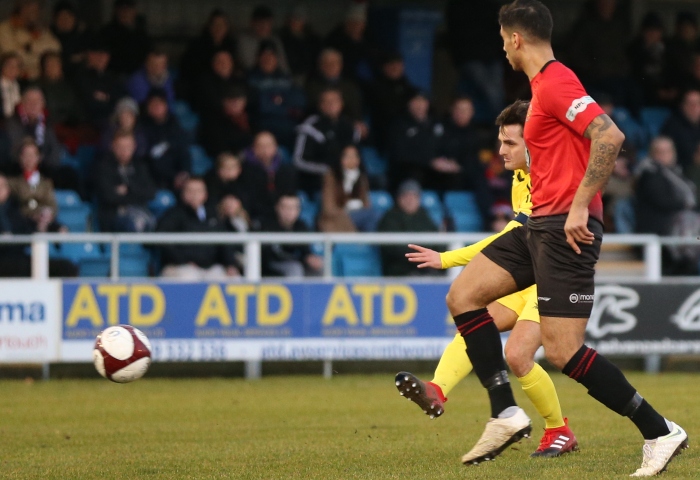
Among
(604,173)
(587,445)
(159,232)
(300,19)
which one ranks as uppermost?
(300,19)

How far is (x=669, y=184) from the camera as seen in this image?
1441 centimetres

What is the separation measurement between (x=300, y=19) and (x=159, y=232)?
15.5 ft

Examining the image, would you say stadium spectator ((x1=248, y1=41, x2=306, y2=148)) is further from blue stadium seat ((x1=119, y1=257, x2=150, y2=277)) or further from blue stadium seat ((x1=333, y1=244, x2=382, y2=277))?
blue stadium seat ((x1=119, y1=257, x2=150, y2=277))

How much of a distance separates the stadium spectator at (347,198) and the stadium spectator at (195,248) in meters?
1.45

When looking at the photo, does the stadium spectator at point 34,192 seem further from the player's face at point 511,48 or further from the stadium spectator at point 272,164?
the player's face at point 511,48

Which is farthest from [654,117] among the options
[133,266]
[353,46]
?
[133,266]

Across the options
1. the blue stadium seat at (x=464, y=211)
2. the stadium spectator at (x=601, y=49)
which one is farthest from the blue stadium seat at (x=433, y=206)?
the stadium spectator at (x=601, y=49)

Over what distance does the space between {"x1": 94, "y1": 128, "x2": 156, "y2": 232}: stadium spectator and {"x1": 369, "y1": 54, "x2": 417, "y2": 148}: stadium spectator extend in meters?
3.67

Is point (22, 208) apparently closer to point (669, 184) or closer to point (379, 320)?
point (379, 320)

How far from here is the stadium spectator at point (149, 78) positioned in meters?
14.2

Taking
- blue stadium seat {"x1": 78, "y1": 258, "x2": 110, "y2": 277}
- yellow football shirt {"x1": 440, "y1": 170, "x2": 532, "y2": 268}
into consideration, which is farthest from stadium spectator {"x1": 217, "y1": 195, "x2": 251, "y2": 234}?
yellow football shirt {"x1": 440, "y1": 170, "x2": 532, "y2": 268}

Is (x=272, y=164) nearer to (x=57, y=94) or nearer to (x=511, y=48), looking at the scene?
(x=57, y=94)

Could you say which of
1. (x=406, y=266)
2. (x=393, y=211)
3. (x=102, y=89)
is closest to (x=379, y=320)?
(x=406, y=266)

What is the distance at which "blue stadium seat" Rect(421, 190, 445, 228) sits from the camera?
14.3m
